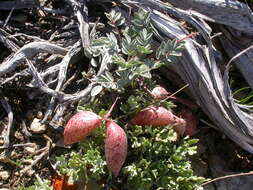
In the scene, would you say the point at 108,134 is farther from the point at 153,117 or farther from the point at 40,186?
the point at 40,186

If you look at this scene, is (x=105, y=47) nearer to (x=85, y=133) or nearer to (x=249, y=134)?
(x=85, y=133)

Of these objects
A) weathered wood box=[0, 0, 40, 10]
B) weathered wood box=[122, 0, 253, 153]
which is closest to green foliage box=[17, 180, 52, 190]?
weathered wood box=[122, 0, 253, 153]

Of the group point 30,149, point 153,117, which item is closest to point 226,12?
point 153,117

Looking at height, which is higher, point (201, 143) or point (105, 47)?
point (105, 47)

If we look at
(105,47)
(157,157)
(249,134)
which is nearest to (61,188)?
(157,157)

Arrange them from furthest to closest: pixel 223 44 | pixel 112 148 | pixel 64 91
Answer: pixel 223 44
pixel 64 91
pixel 112 148

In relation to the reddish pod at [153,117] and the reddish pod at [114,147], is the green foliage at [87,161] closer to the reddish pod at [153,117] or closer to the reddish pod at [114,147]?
the reddish pod at [114,147]

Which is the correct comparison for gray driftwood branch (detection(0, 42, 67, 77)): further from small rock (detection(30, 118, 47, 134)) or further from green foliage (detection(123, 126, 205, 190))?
green foliage (detection(123, 126, 205, 190))
